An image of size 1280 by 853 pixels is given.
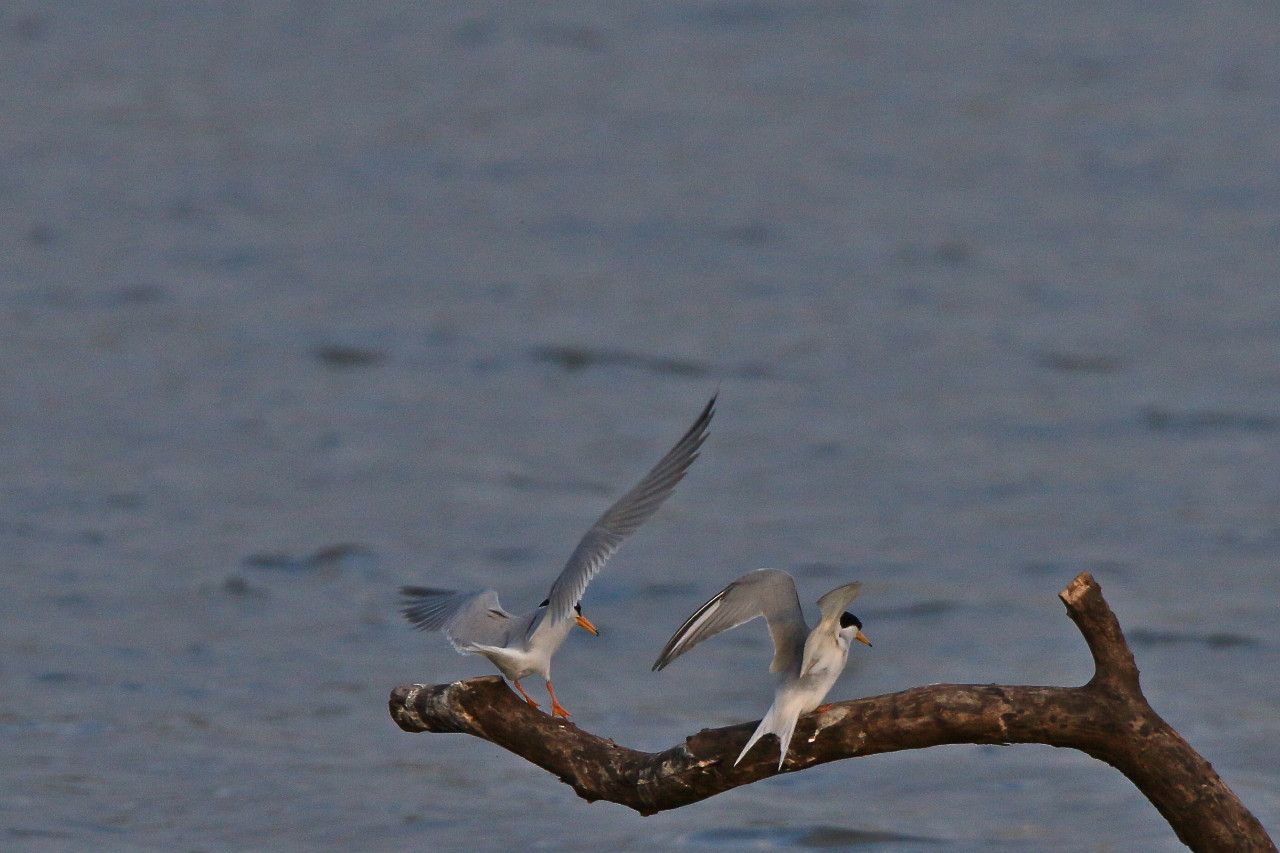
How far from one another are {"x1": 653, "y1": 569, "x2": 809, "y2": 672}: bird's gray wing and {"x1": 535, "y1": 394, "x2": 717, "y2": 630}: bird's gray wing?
15.4 inches

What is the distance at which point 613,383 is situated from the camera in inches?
657

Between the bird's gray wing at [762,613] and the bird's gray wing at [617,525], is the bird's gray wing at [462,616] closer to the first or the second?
the bird's gray wing at [617,525]

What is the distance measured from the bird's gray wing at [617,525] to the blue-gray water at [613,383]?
8.92ft

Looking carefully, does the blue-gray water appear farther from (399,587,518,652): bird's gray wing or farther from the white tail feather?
the white tail feather

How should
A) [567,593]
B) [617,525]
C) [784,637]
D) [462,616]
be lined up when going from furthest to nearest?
[462,616] < [617,525] < [567,593] < [784,637]

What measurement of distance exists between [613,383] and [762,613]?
10.3m

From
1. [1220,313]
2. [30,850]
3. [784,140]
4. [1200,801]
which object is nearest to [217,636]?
[30,850]

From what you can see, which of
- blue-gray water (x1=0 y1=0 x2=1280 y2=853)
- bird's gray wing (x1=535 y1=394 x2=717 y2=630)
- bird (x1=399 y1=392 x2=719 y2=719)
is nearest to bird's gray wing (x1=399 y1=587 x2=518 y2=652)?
bird (x1=399 y1=392 x2=719 y2=719)

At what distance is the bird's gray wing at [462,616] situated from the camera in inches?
279

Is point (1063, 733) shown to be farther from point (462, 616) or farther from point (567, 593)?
point (462, 616)

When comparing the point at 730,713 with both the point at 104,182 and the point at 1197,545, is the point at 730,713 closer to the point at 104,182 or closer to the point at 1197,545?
the point at 1197,545

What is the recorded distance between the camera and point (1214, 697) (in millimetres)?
10930

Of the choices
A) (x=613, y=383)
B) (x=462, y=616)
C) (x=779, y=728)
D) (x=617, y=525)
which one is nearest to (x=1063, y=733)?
(x=779, y=728)

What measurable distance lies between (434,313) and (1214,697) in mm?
9249
